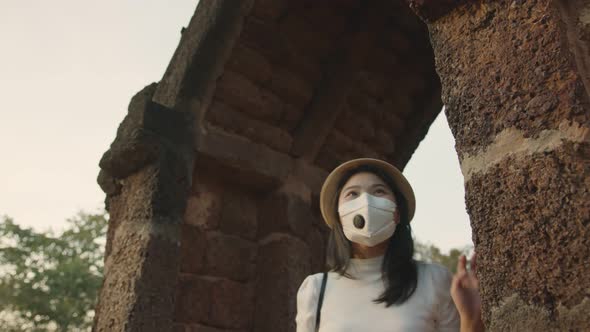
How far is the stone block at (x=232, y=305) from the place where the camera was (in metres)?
3.38

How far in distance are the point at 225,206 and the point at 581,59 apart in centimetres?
260

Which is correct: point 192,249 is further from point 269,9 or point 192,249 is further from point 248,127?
point 269,9

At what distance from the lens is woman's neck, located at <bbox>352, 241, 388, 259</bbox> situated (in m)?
2.19

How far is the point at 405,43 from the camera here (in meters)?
4.04

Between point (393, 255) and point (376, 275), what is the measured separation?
0.12m

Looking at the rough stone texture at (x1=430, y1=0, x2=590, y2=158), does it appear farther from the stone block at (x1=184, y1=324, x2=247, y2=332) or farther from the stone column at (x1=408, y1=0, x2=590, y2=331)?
the stone block at (x1=184, y1=324, x2=247, y2=332)

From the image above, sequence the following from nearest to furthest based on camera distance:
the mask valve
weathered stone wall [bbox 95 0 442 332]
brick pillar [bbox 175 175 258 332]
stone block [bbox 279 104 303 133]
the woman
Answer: the woman
the mask valve
weathered stone wall [bbox 95 0 442 332]
brick pillar [bbox 175 175 258 332]
stone block [bbox 279 104 303 133]

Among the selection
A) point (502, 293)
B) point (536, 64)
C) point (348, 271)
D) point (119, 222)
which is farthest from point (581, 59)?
point (119, 222)

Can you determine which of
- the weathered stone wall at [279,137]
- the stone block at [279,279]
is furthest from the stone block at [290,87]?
the stone block at [279,279]

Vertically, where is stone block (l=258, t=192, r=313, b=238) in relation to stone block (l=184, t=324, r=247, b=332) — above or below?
above

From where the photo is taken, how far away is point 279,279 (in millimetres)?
3463

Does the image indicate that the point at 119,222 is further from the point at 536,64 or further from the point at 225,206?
the point at 536,64

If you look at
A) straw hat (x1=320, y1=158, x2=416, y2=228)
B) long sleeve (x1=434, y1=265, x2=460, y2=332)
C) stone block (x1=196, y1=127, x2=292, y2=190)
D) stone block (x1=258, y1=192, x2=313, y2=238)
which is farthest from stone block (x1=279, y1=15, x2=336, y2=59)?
long sleeve (x1=434, y1=265, x2=460, y2=332)

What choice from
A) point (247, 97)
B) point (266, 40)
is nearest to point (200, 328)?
point (247, 97)
